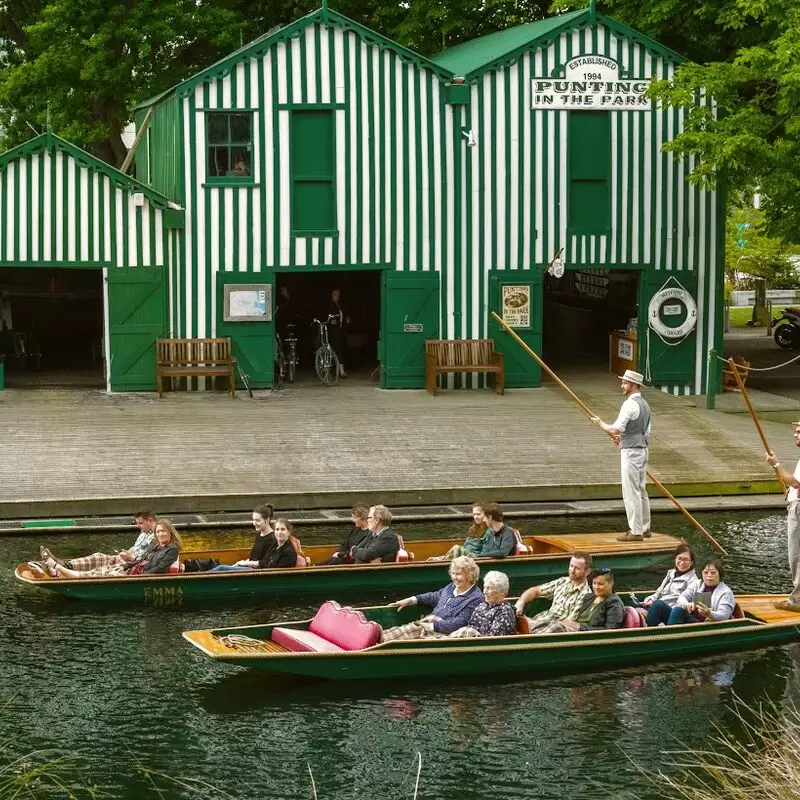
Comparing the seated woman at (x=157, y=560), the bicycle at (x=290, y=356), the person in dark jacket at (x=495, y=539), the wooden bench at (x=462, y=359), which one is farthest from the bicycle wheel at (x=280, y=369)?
the seated woman at (x=157, y=560)

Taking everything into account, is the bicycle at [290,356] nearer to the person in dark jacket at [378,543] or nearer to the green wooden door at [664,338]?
the green wooden door at [664,338]

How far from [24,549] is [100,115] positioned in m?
23.2

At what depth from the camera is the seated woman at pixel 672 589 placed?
54.5 feet

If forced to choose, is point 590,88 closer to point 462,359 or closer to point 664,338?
point 664,338

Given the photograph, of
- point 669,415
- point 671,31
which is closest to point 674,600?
point 669,415

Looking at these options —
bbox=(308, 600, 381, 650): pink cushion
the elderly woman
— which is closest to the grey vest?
the elderly woman

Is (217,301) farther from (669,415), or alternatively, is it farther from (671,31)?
(671,31)

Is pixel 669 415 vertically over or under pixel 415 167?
under

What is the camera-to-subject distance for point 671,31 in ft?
110

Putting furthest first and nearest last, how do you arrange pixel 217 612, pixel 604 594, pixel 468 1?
pixel 468 1 → pixel 217 612 → pixel 604 594

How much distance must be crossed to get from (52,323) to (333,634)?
21.1 meters

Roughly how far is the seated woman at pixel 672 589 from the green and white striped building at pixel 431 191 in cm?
1280

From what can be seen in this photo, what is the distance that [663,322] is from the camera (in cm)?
3005

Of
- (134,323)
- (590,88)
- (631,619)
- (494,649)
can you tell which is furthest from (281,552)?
(590,88)
